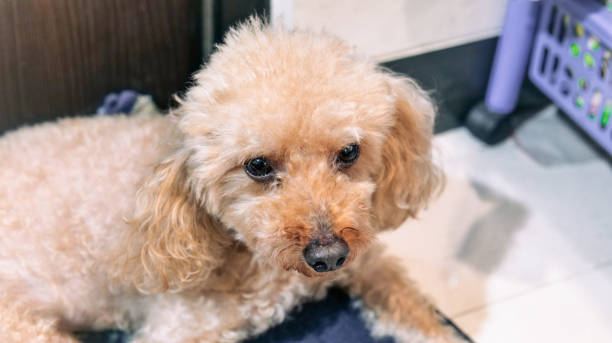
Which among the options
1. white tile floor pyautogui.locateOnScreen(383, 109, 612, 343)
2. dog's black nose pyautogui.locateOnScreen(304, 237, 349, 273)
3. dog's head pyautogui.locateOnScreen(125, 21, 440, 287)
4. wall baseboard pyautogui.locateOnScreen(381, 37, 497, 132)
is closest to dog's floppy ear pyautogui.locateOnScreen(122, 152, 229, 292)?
dog's head pyautogui.locateOnScreen(125, 21, 440, 287)

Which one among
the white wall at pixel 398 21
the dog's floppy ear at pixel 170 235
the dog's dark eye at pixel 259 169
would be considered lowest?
the dog's floppy ear at pixel 170 235

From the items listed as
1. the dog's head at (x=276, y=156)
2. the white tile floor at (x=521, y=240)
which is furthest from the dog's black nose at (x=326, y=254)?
the white tile floor at (x=521, y=240)

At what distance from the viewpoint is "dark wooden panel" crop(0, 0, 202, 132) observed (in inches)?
55.0

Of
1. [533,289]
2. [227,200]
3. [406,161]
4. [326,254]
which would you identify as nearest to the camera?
[326,254]

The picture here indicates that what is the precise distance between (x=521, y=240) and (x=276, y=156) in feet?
2.54

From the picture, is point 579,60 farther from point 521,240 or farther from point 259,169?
point 259,169

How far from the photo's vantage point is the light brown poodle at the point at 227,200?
975 millimetres

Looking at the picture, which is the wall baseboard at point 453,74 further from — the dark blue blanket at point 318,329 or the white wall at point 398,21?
the dark blue blanket at point 318,329

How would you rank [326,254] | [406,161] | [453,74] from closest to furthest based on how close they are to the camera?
[326,254] < [406,161] < [453,74]

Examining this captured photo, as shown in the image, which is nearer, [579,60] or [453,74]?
[579,60]

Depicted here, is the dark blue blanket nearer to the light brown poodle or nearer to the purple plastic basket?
the light brown poodle

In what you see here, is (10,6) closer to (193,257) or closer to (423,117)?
(193,257)

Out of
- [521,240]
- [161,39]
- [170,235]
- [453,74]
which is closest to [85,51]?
[161,39]

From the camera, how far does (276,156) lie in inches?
39.1
